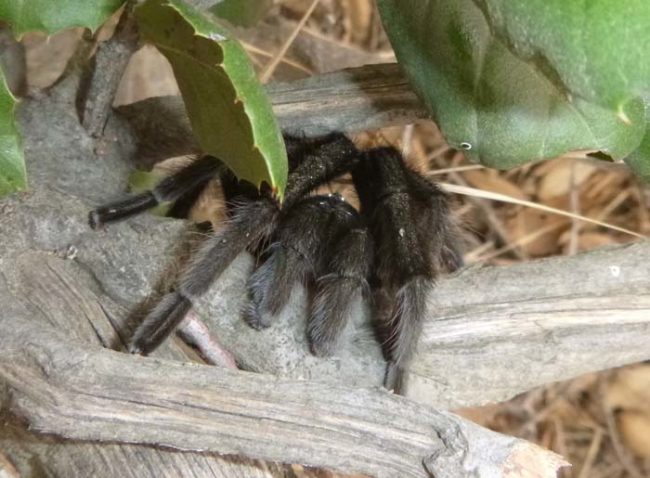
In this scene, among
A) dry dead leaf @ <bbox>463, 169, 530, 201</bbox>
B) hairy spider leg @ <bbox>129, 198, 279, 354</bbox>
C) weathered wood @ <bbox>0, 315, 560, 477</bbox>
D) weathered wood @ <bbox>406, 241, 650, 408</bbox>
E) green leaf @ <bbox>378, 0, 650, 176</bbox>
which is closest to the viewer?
green leaf @ <bbox>378, 0, 650, 176</bbox>

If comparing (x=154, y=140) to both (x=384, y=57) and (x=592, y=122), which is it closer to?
(x=592, y=122)

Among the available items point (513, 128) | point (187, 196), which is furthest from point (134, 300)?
point (513, 128)

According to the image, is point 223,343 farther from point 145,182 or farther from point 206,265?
point 145,182

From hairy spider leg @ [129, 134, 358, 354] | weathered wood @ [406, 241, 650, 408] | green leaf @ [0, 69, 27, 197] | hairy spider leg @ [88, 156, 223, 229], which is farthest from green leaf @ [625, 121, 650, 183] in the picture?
green leaf @ [0, 69, 27, 197]

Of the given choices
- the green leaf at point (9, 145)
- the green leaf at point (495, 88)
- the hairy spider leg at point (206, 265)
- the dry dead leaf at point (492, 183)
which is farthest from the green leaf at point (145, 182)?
the dry dead leaf at point (492, 183)

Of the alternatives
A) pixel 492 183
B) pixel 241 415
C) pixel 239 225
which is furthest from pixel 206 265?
pixel 492 183

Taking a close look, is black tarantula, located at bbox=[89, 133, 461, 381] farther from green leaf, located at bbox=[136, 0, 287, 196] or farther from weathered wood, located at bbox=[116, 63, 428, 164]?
green leaf, located at bbox=[136, 0, 287, 196]

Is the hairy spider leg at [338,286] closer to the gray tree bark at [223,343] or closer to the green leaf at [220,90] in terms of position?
the gray tree bark at [223,343]
